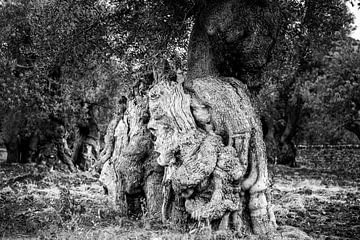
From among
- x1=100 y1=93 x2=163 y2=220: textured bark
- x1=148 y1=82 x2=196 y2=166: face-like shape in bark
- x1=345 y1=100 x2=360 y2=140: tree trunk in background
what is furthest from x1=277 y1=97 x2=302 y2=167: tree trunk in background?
x1=148 y1=82 x2=196 y2=166: face-like shape in bark

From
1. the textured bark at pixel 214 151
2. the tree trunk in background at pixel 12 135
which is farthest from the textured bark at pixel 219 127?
the tree trunk in background at pixel 12 135

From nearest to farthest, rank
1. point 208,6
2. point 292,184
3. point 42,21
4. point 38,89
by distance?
point 208,6, point 42,21, point 292,184, point 38,89

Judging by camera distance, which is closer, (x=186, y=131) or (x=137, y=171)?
(x=186, y=131)

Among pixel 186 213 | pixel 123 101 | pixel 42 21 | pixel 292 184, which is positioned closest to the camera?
pixel 186 213

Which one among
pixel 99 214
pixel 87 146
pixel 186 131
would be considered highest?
pixel 87 146

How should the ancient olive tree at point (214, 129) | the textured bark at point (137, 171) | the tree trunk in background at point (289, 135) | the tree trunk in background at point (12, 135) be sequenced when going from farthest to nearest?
the tree trunk in background at point (289, 135) → the tree trunk in background at point (12, 135) → the textured bark at point (137, 171) → the ancient olive tree at point (214, 129)

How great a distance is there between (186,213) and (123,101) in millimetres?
4535

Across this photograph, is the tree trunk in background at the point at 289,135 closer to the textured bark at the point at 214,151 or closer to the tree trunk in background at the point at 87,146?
the tree trunk in background at the point at 87,146

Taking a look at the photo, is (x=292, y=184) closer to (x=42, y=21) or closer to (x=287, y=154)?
(x=42, y=21)

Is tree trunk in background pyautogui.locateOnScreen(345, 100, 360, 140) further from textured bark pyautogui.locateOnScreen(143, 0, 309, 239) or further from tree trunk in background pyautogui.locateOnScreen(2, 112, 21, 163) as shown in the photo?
textured bark pyautogui.locateOnScreen(143, 0, 309, 239)

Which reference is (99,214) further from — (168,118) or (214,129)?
(214,129)

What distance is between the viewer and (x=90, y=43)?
13789 mm

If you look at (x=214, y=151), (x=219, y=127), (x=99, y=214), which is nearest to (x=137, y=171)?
(x=99, y=214)

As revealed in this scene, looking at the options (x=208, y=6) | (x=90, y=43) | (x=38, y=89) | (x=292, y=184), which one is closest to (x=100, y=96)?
(x=38, y=89)
